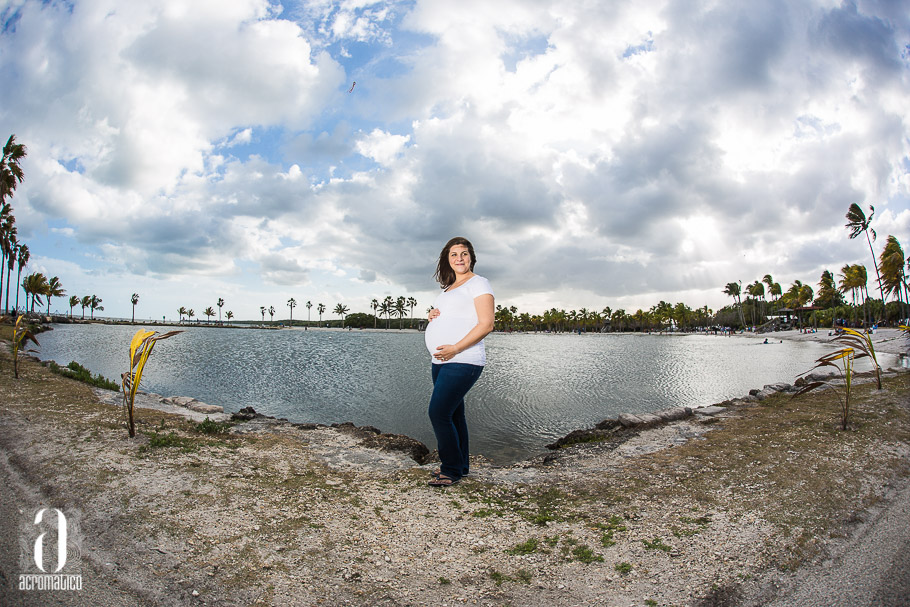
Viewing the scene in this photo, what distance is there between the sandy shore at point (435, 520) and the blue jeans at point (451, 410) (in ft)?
1.06

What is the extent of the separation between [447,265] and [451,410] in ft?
5.32

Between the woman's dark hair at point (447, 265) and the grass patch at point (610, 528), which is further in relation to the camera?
the woman's dark hair at point (447, 265)

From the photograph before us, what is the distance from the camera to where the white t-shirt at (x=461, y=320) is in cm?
437

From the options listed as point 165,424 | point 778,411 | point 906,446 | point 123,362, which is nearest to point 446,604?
point 165,424

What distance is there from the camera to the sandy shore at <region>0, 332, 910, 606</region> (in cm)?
288

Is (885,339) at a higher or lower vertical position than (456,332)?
lower

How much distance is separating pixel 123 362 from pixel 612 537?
3402 cm

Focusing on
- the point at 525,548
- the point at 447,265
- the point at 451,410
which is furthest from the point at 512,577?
the point at 447,265

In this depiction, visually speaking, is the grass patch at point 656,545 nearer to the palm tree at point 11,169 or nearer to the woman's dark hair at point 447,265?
the woman's dark hair at point 447,265

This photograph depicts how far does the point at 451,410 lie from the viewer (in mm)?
4531

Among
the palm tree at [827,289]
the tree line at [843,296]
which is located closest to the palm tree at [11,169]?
the tree line at [843,296]

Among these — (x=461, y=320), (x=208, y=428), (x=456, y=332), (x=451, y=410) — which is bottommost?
(x=208, y=428)

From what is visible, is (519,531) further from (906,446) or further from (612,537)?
(906,446)

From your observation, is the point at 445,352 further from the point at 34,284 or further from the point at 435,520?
the point at 34,284
